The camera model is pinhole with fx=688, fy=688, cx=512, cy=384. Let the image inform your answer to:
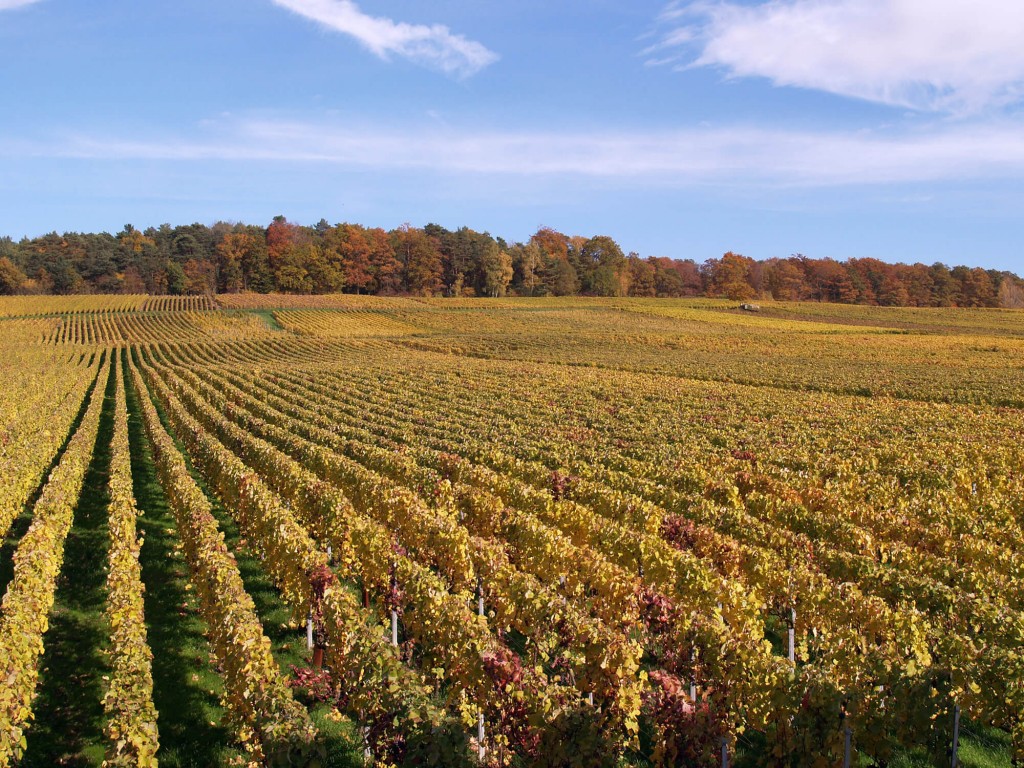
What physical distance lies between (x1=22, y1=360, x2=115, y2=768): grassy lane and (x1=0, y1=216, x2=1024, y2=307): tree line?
120922mm

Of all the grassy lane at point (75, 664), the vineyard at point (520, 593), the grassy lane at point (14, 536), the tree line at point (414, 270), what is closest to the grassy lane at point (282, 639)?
the vineyard at point (520, 593)

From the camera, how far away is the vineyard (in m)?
7.44

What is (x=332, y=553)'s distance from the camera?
47.0ft

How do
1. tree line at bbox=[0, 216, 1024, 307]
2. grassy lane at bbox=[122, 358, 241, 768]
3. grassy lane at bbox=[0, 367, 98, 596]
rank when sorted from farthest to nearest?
tree line at bbox=[0, 216, 1024, 307] → grassy lane at bbox=[0, 367, 98, 596] → grassy lane at bbox=[122, 358, 241, 768]

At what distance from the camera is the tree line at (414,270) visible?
132 meters

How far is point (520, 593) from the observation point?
9906mm

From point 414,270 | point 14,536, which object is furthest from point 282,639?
point 414,270

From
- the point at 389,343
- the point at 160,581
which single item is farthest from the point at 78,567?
the point at 389,343

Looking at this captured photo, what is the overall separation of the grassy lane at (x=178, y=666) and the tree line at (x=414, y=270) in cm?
12163

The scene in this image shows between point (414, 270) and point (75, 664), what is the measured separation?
13423cm

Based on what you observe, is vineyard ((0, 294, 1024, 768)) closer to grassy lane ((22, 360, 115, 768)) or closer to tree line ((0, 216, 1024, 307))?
grassy lane ((22, 360, 115, 768))

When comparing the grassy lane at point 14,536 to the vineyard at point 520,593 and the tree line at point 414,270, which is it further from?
the tree line at point 414,270

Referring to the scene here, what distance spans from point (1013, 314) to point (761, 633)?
132563 millimetres

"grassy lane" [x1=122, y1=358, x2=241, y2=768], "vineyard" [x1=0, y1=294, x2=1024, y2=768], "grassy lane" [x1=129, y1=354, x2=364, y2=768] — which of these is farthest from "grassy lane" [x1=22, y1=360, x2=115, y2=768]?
Answer: "grassy lane" [x1=129, y1=354, x2=364, y2=768]
